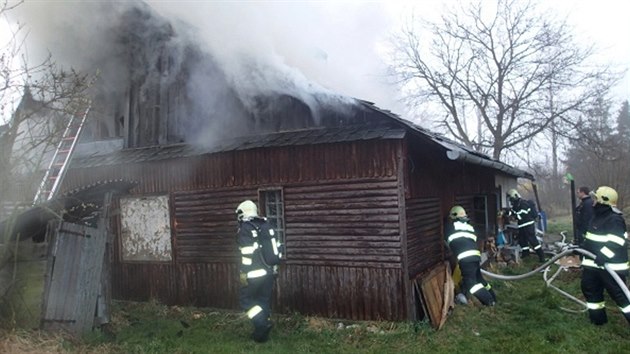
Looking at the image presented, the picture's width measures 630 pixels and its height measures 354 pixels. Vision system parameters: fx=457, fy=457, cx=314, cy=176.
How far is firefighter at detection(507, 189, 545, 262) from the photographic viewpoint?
476 inches

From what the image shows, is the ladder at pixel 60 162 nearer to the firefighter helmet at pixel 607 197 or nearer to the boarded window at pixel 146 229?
the boarded window at pixel 146 229

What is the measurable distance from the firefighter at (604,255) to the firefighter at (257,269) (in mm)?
4451

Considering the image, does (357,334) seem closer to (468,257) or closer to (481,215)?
(468,257)

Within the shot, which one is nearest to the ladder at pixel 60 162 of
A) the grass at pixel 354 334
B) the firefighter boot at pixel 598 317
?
the grass at pixel 354 334

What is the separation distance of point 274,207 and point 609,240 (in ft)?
16.0

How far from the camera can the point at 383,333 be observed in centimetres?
625

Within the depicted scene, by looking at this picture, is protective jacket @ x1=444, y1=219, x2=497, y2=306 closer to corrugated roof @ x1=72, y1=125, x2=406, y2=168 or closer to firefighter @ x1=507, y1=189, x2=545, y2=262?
corrugated roof @ x1=72, y1=125, x2=406, y2=168

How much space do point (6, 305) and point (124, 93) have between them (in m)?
5.24

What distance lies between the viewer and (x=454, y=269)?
878 centimetres

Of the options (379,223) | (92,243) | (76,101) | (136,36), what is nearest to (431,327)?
(379,223)

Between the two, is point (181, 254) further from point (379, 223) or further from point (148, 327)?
point (379, 223)

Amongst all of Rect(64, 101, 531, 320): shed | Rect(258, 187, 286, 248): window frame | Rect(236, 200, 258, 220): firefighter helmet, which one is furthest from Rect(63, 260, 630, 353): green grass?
Rect(236, 200, 258, 220): firefighter helmet

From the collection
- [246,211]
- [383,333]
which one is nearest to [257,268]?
[246,211]

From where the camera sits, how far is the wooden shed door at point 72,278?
219 inches
